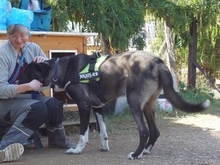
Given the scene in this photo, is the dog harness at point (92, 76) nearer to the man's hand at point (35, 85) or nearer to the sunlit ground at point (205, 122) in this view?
the man's hand at point (35, 85)

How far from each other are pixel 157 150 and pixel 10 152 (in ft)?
5.65

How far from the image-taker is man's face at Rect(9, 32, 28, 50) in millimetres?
4559

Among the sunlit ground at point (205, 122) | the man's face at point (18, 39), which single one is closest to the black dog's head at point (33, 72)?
the man's face at point (18, 39)

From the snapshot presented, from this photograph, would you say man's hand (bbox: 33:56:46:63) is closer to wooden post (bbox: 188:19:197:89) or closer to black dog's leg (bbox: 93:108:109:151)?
black dog's leg (bbox: 93:108:109:151)

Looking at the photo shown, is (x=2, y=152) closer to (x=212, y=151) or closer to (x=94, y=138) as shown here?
(x=94, y=138)

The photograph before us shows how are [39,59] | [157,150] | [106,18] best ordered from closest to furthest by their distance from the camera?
1. [39,59]
2. [157,150]
3. [106,18]

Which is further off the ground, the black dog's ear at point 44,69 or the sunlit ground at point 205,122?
the black dog's ear at point 44,69

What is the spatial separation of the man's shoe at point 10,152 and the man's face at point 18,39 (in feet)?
3.68

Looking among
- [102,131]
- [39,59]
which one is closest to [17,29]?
[39,59]

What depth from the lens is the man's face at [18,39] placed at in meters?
4.56

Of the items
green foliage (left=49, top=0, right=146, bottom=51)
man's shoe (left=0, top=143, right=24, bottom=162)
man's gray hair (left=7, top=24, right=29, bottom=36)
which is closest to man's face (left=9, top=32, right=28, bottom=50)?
man's gray hair (left=7, top=24, right=29, bottom=36)

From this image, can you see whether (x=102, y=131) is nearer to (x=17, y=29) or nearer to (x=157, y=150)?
(x=157, y=150)

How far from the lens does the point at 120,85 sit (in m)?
4.65

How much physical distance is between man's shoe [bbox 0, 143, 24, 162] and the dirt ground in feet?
0.22
